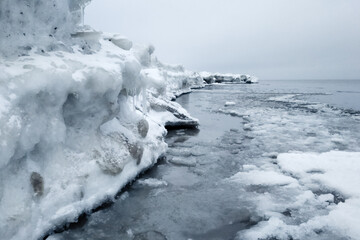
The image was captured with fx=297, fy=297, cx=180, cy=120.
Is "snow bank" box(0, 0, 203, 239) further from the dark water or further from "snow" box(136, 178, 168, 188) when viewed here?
the dark water

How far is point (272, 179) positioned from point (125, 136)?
13.6 feet

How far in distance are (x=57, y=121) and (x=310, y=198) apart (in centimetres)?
581

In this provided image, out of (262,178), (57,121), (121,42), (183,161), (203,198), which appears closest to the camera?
(57,121)

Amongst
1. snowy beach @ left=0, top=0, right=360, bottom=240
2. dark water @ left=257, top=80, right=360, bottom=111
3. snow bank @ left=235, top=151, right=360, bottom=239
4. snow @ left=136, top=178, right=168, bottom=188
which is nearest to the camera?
snowy beach @ left=0, top=0, right=360, bottom=240

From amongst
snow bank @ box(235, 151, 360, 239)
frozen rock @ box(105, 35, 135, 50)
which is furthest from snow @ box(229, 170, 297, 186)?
frozen rock @ box(105, 35, 135, 50)

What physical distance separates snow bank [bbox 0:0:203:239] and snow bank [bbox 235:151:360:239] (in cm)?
321

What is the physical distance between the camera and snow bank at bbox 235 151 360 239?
5.52 metres

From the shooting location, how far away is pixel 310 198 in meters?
6.88

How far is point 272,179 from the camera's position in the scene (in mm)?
8055

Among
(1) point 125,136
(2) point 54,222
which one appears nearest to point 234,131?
(1) point 125,136

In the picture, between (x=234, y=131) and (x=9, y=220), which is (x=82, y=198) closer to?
(x=9, y=220)

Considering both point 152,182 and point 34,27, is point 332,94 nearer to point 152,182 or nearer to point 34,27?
point 152,182

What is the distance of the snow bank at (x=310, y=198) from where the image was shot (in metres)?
5.52

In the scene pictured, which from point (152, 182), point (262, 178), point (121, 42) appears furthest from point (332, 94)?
point (152, 182)
